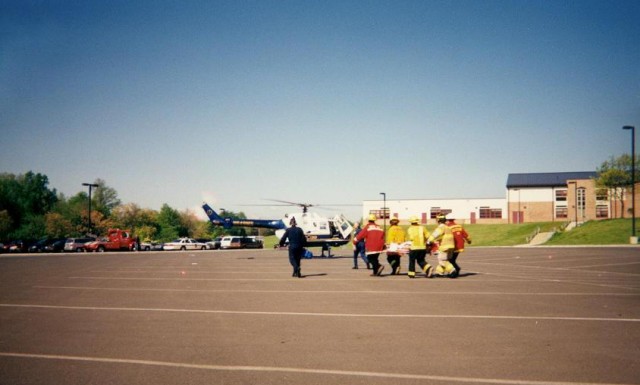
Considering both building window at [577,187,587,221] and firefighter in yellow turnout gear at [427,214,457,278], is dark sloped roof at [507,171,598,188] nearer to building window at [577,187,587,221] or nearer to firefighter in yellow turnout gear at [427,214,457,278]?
building window at [577,187,587,221]

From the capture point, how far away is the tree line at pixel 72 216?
3546 inches

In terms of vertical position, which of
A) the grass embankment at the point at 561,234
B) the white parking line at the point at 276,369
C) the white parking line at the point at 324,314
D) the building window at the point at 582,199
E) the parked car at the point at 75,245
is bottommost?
the parked car at the point at 75,245

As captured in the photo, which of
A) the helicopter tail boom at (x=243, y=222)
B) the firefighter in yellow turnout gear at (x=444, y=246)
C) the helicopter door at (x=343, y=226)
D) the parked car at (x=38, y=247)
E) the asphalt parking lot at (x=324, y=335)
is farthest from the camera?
the parked car at (x=38, y=247)

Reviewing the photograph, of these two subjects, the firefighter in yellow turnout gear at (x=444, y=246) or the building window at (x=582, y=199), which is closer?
the firefighter in yellow turnout gear at (x=444, y=246)

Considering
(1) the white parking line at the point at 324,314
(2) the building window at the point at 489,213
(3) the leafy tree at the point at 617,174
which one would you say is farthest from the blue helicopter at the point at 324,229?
(2) the building window at the point at 489,213

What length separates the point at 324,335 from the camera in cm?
736

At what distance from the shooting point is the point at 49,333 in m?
7.66

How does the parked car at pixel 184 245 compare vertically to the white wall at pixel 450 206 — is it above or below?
below

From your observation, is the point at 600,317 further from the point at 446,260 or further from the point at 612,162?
the point at 612,162

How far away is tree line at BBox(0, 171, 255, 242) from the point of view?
90.1 m

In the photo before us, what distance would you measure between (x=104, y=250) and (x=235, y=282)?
45.5 meters

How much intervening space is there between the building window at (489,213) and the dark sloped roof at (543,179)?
4855 mm

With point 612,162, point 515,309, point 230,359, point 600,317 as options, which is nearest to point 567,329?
point 600,317

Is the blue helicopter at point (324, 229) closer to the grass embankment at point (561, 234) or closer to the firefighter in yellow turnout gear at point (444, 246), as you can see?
the firefighter in yellow turnout gear at point (444, 246)
